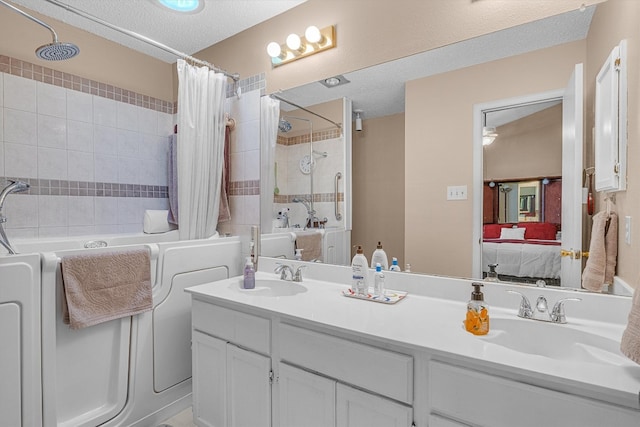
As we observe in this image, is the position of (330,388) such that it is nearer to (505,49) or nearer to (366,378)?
(366,378)

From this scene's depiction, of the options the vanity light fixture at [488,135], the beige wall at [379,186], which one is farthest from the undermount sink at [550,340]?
the vanity light fixture at [488,135]

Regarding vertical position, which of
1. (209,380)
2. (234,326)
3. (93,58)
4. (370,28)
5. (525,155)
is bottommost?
(209,380)

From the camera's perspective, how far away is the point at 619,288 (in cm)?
112

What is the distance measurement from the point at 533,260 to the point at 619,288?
0.86 ft

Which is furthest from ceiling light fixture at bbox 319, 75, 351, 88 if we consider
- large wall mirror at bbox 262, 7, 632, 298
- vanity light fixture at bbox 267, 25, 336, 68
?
large wall mirror at bbox 262, 7, 632, 298

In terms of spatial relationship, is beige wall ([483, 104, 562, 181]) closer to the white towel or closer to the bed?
the bed

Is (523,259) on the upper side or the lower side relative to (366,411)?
upper

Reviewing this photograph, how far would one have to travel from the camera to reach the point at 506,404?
86cm

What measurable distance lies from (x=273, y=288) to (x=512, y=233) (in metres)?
1.19

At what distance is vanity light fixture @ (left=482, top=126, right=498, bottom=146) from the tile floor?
2.06 m

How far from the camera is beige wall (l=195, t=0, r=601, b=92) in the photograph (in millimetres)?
1379

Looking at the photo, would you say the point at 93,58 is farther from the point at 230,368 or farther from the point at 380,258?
the point at 380,258

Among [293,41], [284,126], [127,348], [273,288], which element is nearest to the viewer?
[127,348]

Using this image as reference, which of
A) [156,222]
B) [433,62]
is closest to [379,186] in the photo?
[433,62]
